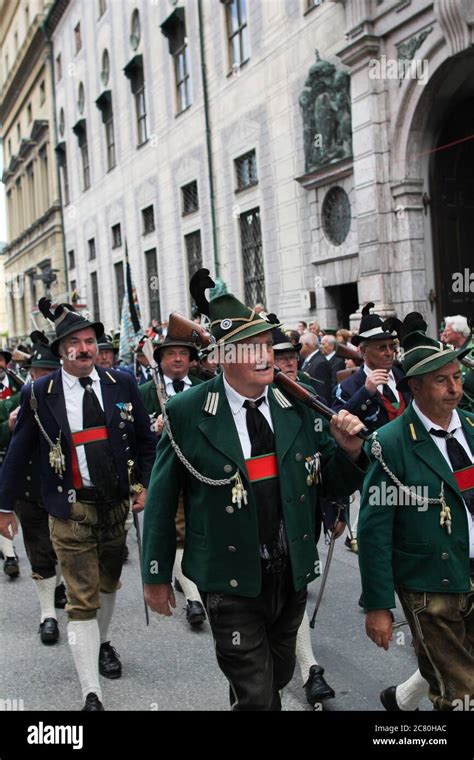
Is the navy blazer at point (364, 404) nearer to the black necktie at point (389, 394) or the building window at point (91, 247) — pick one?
the black necktie at point (389, 394)

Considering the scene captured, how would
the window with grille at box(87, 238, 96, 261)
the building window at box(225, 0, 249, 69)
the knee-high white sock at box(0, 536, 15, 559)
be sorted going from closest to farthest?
the knee-high white sock at box(0, 536, 15, 559), the building window at box(225, 0, 249, 69), the window with grille at box(87, 238, 96, 261)

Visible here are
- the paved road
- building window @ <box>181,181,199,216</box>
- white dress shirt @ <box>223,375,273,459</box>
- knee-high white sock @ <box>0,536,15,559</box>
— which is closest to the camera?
white dress shirt @ <box>223,375,273,459</box>

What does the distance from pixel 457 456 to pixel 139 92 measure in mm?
25071

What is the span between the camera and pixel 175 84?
22500mm

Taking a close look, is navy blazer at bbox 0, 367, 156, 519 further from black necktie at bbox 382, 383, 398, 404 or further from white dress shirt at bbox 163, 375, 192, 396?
black necktie at bbox 382, 383, 398, 404

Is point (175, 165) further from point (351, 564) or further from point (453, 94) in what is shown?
point (351, 564)

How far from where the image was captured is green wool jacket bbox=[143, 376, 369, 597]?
9.90 ft

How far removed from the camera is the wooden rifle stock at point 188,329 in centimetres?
509

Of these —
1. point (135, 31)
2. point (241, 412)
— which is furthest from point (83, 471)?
point (135, 31)

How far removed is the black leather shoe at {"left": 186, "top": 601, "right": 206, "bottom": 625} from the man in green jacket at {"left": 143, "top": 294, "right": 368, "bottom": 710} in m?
2.22

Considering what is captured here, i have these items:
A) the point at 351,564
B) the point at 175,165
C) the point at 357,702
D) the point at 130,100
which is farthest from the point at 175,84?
the point at 357,702

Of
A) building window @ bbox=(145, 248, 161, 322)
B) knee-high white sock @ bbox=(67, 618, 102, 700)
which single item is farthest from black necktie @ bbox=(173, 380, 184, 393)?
building window @ bbox=(145, 248, 161, 322)

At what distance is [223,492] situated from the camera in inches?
119

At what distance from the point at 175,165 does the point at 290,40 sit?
24.8 feet
